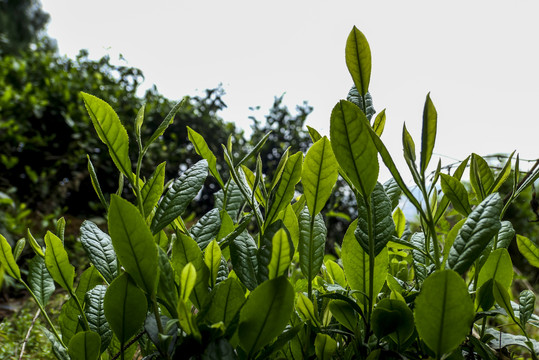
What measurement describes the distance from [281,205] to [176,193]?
128mm

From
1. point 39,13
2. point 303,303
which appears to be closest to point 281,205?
point 303,303

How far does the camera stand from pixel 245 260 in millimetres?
475

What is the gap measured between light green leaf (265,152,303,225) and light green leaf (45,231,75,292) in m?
0.25

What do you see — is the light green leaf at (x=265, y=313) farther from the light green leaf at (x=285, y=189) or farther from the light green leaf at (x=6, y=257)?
the light green leaf at (x=6, y=257)

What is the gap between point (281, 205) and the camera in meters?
0.48

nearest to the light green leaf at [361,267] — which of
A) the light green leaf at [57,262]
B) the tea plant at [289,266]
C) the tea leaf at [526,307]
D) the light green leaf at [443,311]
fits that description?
the tea plant at [289,266]

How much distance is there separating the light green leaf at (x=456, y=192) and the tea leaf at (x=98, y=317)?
0.45 m

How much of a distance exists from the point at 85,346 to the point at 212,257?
0.16 m

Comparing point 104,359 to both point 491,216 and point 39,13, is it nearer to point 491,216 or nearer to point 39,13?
point 491,216

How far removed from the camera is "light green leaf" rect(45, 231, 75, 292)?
0.47 metres

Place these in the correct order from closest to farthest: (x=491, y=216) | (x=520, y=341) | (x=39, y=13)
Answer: (x=491, y=216) → (x=520, y=341) → (x=39, y=13)

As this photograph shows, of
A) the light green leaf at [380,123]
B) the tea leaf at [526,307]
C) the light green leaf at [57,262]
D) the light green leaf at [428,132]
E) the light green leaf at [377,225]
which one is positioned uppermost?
the light green leaf at [380,123]

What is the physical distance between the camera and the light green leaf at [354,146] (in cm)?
38

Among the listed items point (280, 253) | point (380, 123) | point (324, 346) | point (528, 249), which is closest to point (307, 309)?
point (324, 346)
